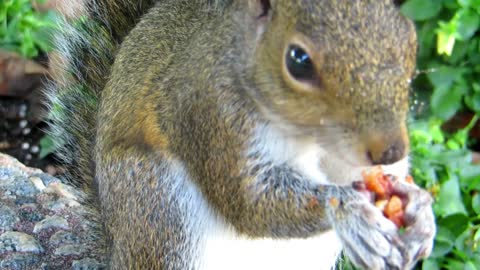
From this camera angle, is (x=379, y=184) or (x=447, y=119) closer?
(x=379, y=184)

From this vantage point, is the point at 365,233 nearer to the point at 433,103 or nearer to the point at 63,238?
the point at 63,238

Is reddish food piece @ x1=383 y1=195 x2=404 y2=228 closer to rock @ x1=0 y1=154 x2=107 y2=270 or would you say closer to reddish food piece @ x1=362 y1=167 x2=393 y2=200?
reddish food piece @ x1=362 y1=167 x2=393 y2=200

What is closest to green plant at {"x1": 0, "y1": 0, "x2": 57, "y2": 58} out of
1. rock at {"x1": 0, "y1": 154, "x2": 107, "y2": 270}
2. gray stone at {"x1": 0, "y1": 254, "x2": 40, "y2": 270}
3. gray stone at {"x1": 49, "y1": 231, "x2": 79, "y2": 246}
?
rock at {"x1": 0, "y1": 154, "x2": 107, "y2": 270}

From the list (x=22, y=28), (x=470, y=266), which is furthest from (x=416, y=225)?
(x=22, y=28)

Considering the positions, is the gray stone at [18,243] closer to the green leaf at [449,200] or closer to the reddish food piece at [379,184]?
the reddish food piece at [379,184]

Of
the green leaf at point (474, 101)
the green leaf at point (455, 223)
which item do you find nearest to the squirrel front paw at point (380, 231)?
the green leaf at point (455, 223)

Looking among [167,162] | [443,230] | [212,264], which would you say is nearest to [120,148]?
[167,162]
